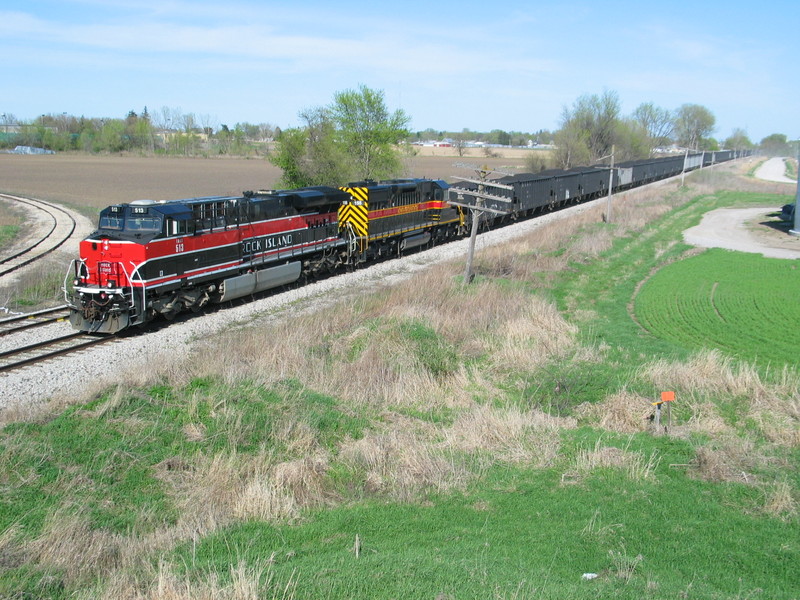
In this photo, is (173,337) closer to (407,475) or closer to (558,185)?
(407,475)

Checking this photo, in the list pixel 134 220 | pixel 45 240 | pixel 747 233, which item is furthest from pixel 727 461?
pixel 747 233

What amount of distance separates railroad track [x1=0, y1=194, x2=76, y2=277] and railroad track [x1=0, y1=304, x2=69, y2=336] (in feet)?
22.6

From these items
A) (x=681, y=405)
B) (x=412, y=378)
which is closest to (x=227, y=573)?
(x=412, y=378)

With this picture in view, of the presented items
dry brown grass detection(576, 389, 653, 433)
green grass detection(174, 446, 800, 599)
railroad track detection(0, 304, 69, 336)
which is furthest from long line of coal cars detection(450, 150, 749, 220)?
green grass detection(174, 446, 800, 599)

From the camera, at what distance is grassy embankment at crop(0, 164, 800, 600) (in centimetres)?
669

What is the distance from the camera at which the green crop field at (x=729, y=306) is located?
1816 centimetres

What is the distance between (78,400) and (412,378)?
6.21 metres

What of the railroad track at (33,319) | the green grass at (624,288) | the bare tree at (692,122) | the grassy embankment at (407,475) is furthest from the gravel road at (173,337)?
the bare tree at (692,122)

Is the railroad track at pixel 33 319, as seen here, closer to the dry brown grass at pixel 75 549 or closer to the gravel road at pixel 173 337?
the gravel road at pixel 173 337

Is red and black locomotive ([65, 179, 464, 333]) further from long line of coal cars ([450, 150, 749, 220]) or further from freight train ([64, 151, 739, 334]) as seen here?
long line of coal cars ([450, 150, 749, 220])

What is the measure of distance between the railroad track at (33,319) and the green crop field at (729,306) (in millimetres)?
17426

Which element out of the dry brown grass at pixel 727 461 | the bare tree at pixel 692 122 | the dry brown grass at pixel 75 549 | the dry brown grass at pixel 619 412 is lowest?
the dry brown grass at pixel 619 412

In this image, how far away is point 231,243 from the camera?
20.2 meters

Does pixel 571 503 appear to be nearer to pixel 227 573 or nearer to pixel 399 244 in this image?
pixel 227 573
